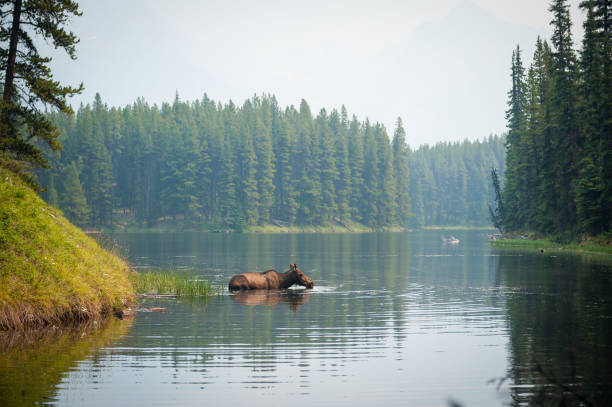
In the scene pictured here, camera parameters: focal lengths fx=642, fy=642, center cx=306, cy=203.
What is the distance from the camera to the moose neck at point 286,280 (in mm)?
31969

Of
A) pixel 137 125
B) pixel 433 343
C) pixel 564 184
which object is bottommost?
pixel 433 343

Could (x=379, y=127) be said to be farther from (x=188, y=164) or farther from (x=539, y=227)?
(x=539, y=227)

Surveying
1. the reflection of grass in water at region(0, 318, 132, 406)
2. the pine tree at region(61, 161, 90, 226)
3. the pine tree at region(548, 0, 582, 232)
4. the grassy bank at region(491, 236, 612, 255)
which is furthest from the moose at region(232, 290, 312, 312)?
the pine tree at region(61, 161, 90, 226)

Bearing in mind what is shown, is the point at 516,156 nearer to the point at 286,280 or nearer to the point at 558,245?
→ the point at 558,245

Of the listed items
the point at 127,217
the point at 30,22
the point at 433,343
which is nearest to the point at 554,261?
the point at 433,343

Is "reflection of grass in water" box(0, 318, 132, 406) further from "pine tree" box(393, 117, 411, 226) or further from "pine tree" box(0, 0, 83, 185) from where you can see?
"pine tree" box(393, 117, 411, 226)

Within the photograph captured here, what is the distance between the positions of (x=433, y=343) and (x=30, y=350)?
34.6 feet

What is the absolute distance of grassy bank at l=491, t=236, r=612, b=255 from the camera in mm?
54250

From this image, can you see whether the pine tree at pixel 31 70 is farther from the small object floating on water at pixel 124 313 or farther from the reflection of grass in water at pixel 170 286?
the small object floating on water at pixel 124 313

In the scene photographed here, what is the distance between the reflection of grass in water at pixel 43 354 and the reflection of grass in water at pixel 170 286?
7401 mm

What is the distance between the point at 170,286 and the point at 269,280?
194 inches

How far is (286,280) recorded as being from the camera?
32.1 m

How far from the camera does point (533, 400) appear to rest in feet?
37.7

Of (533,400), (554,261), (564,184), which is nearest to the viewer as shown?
(533,400)
